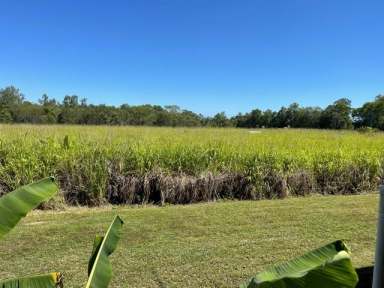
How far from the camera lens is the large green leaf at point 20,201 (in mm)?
1931

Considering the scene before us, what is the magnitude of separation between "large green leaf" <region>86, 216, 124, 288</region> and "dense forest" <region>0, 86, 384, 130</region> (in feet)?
149

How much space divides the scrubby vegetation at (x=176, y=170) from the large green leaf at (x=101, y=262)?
20.4 feet

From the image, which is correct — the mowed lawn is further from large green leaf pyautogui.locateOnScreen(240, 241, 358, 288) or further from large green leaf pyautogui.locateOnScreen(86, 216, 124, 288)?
large green leaf pyautogui.locateOnScreen(240, 241, 358, 288)

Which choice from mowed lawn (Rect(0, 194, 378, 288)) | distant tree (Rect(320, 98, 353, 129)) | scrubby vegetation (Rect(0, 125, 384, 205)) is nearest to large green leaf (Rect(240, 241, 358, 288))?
mowed lawn (Rect(0, 194, 378, 288))

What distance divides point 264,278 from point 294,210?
6193mm

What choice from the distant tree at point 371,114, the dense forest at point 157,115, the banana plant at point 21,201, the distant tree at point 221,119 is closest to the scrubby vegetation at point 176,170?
the banana plant at point 21,201

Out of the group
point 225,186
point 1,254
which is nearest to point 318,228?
point 225,186

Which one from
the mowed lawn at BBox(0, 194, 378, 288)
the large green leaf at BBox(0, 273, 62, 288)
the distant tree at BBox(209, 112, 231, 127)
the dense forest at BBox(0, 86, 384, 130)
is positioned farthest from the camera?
the distant tree at BBox(209, 112, 231, 127)

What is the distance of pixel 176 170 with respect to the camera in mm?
8992

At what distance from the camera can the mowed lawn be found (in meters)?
4.58

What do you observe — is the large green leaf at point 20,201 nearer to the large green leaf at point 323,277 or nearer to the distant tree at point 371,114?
the large green leaf at point 323,277

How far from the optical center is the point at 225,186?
8883 mm

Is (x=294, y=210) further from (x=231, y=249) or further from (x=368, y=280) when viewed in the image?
(x=368, y=280)

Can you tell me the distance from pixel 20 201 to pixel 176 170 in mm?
6980
